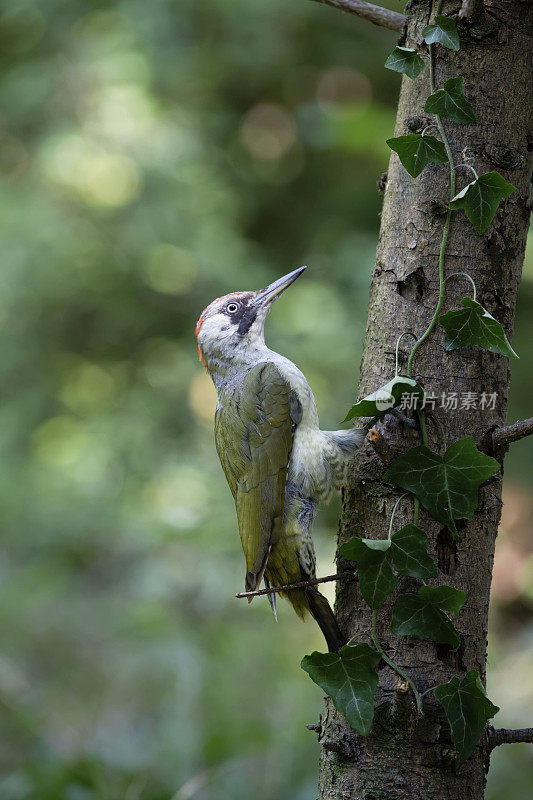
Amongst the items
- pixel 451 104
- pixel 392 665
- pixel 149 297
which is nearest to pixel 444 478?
pixel 392 665

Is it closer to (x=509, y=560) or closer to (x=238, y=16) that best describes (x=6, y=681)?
(x=509, y=560)

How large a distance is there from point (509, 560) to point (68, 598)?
3.34 m

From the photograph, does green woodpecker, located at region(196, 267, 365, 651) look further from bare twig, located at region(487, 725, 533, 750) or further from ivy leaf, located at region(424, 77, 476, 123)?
ivy leaf, located at region(424, 77, 476, 123)

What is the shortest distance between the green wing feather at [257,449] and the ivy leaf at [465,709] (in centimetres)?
72

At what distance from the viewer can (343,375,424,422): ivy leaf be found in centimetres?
167

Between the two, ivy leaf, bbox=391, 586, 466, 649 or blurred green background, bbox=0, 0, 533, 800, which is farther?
blurred green background, bbox=0, 0, 533, 800

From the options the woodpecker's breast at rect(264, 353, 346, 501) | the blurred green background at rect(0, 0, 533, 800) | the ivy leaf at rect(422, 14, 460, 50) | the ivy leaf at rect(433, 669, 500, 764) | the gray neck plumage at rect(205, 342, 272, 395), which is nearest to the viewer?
the ivy leaf at rect(433, 669, 500, 764)

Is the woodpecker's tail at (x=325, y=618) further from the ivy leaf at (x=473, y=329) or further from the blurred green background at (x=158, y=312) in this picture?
the blurred green background at (x=158, y=312)

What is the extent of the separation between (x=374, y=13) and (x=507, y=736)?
6.12ft

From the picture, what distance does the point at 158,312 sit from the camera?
5.71 metres

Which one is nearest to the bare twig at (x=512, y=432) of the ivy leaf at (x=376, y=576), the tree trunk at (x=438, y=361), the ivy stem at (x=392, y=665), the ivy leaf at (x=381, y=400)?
the tree trunk at (x=438, y=361)

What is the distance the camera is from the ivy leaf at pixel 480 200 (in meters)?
1.72

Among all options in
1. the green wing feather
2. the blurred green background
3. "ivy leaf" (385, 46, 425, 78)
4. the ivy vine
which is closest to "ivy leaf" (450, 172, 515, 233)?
the ivy vine

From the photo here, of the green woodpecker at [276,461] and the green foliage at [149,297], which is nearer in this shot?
the green woodpecker at [276,461]
